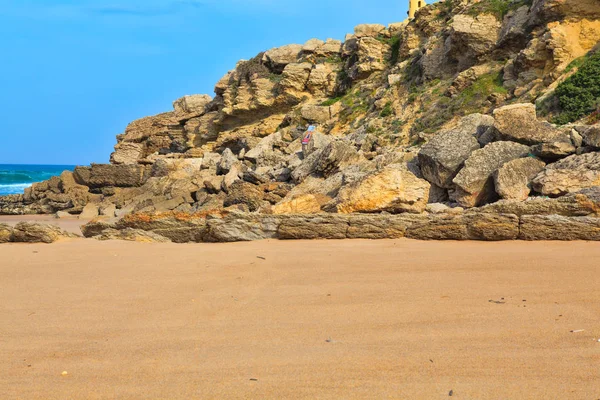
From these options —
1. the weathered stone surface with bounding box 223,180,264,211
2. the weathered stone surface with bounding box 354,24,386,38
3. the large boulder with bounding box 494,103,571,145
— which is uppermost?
the weathered stone surface with bounding box 354,24,386,38

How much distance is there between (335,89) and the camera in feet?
108

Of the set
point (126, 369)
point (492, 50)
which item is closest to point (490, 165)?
point (126, 369)

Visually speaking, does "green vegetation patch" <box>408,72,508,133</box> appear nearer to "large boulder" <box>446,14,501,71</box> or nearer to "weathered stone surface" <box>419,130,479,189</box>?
"large boulder" <box>446,14,501,71</box>

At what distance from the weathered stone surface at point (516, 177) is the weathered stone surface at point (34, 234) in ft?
21.1

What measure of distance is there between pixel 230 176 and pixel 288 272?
1188cm

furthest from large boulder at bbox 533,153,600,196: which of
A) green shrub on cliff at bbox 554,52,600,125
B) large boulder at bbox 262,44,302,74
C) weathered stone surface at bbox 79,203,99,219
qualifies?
large boulder at bbox 262,44,302,74

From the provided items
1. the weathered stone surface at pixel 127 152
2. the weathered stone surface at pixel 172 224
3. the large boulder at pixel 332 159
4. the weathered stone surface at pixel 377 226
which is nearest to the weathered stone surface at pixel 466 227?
the weathered stone surface at pixel 377 226

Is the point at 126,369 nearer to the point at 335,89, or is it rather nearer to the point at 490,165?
the point at 490,165

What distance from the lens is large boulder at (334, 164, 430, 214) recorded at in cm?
847

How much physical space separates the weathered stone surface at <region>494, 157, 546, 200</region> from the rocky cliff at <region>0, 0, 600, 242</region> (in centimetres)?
2

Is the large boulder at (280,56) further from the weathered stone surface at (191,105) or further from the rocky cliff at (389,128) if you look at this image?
the weathered stone surface at (191,105)

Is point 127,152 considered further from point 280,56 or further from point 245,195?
point 245,195

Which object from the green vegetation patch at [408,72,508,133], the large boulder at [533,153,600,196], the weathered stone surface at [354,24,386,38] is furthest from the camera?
the weathered stone surface at [354,24,386,38]

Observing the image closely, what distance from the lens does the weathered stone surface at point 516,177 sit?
29.6 feet
